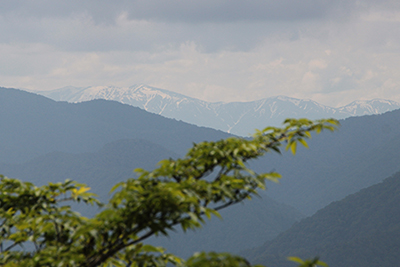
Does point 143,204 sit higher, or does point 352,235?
point 143,204

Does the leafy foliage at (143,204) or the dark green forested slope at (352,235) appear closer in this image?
the leafy foliage at (143,204)

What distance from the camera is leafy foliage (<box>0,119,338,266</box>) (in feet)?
14.0

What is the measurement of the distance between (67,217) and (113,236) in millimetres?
552

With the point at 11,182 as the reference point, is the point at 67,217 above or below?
below

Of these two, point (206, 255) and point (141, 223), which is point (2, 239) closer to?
point (141, 223)

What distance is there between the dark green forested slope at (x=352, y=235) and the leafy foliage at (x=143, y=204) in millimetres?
122800

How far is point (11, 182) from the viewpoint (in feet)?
18.4

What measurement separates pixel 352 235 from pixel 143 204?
15520cm

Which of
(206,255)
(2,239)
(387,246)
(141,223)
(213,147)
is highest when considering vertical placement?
(2,239)

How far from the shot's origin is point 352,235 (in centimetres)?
14838

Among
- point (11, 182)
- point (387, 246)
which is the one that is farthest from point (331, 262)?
point (11, 182)

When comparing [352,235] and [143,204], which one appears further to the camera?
[352,235]

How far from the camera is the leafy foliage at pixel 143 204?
4.26 metres

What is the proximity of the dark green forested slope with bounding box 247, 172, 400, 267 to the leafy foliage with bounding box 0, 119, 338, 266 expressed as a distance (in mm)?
122800
